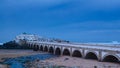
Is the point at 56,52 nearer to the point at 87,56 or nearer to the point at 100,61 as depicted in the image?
the point at 87,56

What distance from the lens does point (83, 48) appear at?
5131 centimetres

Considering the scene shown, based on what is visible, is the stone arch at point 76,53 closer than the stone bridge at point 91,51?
No

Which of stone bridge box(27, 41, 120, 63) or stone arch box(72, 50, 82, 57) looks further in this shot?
stone arch box(72, 50, 82, 57)

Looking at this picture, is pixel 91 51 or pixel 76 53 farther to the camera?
pixel 76 53

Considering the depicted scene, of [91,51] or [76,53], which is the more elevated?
[91,51]

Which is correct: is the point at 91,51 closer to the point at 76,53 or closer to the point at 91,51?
the point at 91,51

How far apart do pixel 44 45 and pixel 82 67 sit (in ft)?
164

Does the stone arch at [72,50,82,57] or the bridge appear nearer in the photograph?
the bridge

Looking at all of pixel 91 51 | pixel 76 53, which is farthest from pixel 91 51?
pixel 76 53

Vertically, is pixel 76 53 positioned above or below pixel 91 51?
below

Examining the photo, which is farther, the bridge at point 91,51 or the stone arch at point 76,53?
the stone arch at point 76,53

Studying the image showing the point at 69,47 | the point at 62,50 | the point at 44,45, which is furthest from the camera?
the point at 44,45

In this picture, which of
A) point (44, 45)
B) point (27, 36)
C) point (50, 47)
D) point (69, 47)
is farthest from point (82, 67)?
point (27, 36)

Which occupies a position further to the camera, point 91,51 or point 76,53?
point 76,53
